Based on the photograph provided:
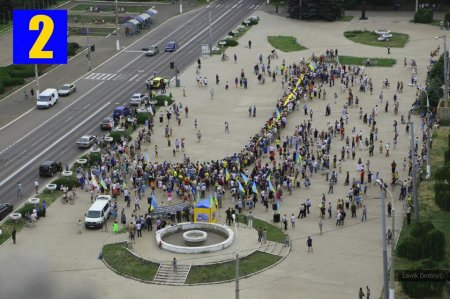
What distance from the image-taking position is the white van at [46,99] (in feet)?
379

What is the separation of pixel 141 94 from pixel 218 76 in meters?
13.2

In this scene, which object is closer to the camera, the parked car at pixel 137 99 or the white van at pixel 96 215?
the white van at pixel 96 215

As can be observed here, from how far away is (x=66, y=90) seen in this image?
122 meters

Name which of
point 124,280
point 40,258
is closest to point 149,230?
point 124,280

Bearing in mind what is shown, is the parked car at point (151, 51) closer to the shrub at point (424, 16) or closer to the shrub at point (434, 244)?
the shrub at point (424, 16)

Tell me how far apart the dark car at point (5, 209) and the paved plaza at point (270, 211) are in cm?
329

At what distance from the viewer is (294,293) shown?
66.4 meters

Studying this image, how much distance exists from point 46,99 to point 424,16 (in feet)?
219

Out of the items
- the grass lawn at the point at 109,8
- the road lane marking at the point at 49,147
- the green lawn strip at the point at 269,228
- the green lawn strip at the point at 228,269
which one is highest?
the grass lawn at the point at 109,8

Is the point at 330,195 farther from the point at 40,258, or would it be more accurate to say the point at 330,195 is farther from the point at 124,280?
the point at 40,258

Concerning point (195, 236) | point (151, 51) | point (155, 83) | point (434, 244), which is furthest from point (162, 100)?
point (434, 244)

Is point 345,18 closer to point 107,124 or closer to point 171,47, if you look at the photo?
point 171,47

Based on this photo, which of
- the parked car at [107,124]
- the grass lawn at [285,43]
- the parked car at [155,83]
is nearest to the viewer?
the parked car at [107,124]

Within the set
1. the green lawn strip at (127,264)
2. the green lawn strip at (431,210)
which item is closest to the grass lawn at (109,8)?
the green lawn strip at (431,210)
